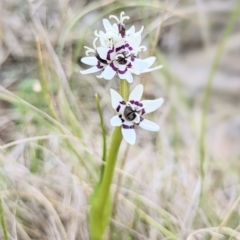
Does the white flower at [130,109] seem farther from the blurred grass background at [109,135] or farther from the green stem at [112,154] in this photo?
the blurred grass background at [109,135]

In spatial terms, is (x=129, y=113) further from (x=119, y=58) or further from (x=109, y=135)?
(x=109, y=135)

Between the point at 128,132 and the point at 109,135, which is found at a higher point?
the point at 109,135

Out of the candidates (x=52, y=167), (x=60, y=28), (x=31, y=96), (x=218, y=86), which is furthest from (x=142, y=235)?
(x=218, y=86)

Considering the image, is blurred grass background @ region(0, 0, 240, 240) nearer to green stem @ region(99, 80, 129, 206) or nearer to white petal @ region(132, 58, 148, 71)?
green stem @ region(99, 80, 129, 206)

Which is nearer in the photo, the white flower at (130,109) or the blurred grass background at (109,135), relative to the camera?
the white flower at (130,109)

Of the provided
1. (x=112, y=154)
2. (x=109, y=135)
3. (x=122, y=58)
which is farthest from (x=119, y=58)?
(x=109, y=135)

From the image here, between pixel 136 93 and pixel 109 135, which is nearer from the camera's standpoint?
pixel 136 93

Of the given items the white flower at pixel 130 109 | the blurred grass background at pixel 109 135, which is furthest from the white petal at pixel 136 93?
the blurred grass background at pixel 109 135
